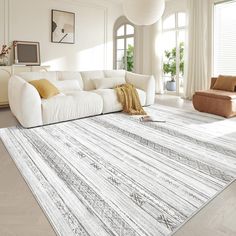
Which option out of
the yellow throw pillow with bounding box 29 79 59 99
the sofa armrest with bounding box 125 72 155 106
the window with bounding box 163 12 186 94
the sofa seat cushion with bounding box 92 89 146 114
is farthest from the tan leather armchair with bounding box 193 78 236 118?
the yellow throw pillow with bounding box 29 79 59 99

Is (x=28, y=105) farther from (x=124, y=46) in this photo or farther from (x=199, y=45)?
(x=124, y=46)

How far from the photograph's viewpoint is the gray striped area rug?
1.60 meters

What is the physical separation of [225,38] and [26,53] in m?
4.77

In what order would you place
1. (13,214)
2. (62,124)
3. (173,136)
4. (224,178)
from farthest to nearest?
(62,124)
(173,136)
(224,178)
(13,214)

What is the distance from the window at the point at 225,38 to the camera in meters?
5.79

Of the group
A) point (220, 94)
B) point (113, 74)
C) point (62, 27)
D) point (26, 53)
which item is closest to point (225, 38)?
point (220, 94)

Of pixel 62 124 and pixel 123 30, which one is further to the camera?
pixel 123 30

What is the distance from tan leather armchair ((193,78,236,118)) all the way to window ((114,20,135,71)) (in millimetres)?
3771

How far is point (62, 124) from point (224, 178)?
2.54 metres

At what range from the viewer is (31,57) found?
6.06m

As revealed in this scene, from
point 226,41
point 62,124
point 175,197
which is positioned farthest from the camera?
point 226,41

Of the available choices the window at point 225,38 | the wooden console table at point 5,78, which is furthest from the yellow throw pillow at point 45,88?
the window at point 225,38

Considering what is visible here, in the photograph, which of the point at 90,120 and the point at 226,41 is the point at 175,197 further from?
the point at 226,41

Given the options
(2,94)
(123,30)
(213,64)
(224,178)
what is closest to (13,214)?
(224,178)
